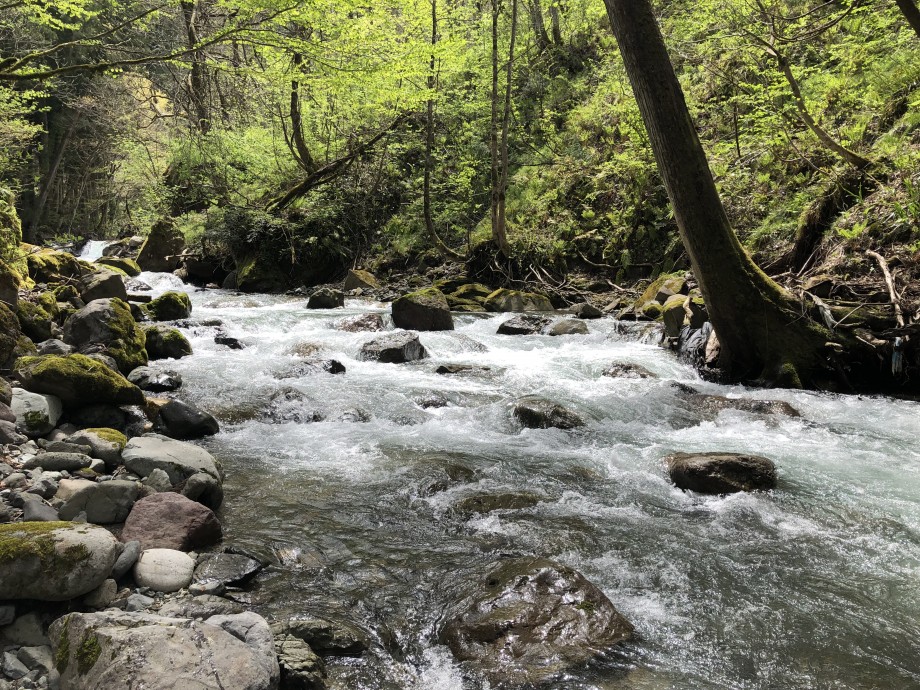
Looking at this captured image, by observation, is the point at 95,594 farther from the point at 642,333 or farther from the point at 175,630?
the point at 642,333

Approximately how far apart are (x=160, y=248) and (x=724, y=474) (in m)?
20.0

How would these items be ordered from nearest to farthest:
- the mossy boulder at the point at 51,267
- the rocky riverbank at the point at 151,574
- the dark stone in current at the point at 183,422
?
the rocky riverbank at the point at 151,574, the dark stone in current at the point at 183,422, the mossy boulder at the point at 51,267

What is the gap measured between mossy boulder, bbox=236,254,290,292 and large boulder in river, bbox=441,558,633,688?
16181mm

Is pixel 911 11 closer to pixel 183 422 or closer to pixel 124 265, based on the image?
pixel 183 422

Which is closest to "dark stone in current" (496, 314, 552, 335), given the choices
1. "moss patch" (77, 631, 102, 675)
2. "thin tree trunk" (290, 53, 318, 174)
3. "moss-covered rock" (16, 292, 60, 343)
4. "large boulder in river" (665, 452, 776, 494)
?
"large boulder in river" (665, 452, 776, 494)

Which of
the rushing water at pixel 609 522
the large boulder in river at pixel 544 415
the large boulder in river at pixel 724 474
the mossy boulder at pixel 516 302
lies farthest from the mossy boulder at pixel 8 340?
the mossy boulder at pixel 516 302

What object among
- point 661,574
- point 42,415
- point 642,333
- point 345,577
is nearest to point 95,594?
point 345,577

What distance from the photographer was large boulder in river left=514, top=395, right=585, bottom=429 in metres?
6.76

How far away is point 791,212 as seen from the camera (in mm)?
11125

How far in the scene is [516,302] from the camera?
15.1 m

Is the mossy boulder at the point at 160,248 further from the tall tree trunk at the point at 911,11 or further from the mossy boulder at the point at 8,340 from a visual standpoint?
→ the tall tree trunk at the point at 911,11

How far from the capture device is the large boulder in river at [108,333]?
792cm

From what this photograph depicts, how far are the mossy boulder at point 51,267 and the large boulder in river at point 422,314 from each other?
644 cm

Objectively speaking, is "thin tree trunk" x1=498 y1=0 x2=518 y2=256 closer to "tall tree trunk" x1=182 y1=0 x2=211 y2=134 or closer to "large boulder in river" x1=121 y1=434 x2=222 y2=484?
"tall tree trunk" x1=182 y1=0 x2=211 y2=134
